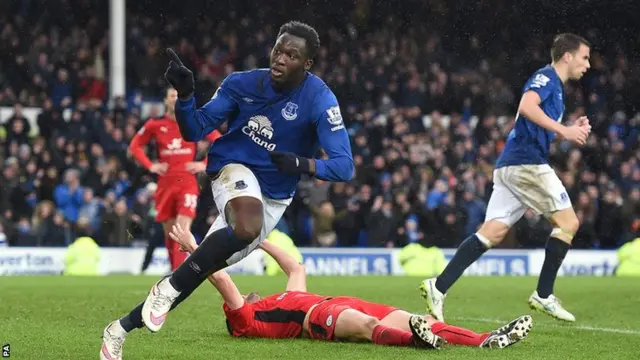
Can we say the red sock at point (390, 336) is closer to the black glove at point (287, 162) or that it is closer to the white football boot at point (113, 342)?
the black glove at point (287, 162)

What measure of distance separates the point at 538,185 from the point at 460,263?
1.00 m

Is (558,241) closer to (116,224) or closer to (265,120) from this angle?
(265,120)

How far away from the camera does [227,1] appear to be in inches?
1150

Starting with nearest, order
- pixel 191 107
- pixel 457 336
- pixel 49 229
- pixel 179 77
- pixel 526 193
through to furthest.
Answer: pixel 179 77 < pixel 191 107 < pixel 457 336 < pixel 526 193 < pixel 49 229

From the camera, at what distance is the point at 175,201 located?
14.9 metres

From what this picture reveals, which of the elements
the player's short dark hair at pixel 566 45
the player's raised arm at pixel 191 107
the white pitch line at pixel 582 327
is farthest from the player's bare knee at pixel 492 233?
the player's raised arm at pixel 191 107

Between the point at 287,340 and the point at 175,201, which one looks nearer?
the point at 287,340

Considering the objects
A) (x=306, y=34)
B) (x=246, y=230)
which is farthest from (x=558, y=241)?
(x=246, y=230)

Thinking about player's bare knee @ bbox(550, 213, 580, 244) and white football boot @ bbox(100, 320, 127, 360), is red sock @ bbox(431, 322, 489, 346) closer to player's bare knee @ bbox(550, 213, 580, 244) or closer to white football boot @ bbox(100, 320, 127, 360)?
white football boot @ bbox(100, 320, 127, 360)

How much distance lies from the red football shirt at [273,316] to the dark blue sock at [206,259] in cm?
129

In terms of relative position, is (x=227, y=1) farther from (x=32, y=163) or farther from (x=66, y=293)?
(x=66, y=293)

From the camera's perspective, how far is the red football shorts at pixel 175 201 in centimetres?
1479

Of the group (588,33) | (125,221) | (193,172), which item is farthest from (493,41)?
(193,172)

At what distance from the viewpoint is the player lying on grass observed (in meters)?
7.68
